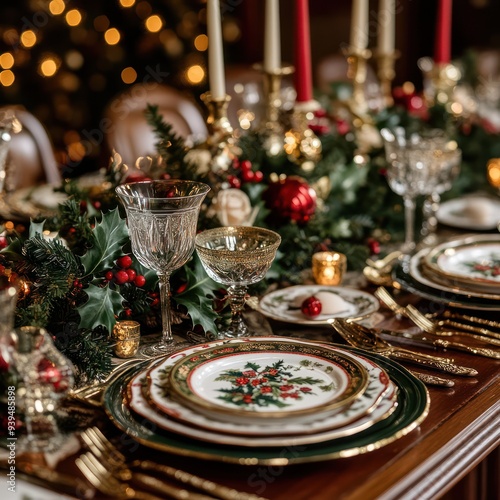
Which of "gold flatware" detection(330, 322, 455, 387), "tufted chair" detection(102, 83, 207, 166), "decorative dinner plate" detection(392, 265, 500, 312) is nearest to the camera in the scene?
"gold flatware" detection(330, 322, 455, 387)

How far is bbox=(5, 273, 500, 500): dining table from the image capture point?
0.68 meters

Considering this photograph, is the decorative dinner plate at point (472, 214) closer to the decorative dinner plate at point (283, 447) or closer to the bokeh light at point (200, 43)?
the decorative dinner plate at point (283, 447)

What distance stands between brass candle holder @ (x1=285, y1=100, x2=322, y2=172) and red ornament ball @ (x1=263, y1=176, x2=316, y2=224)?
0.17 metres

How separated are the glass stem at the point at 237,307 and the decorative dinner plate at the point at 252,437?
0.24 metres

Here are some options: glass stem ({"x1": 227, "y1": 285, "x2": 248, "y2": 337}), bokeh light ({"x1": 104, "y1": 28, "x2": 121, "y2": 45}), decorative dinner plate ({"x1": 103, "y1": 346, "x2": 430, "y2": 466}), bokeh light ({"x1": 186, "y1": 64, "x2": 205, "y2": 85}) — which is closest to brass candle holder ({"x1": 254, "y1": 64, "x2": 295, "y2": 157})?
glass stem ({"x1": 227, "y1": 285, "x2": 248, "y2": 337})

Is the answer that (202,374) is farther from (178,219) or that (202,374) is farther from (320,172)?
(320,172)

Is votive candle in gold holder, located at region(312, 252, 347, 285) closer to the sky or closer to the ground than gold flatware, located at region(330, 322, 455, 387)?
closer to the sky

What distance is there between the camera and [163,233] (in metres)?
0.93

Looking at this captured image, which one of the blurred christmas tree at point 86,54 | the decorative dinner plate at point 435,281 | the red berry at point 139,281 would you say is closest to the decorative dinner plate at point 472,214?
the decorative dinner plate at point 435,281

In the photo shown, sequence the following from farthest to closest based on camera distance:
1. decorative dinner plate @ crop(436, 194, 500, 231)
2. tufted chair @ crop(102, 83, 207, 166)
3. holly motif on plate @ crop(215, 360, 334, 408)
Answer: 1. tufted chair @ crop(102, 83, 207, 166)
2. decorative dinner plate @ crop(436, 194, 500, 231)
3. holly motif on plate @ crop(215, 360, 334, 408)

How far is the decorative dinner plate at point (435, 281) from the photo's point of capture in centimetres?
111

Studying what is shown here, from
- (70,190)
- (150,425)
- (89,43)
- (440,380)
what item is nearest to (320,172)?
(70,190)

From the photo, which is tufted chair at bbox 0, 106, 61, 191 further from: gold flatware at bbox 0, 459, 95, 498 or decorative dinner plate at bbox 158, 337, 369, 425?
gold flatware at bbox 0, 459, 95, 498

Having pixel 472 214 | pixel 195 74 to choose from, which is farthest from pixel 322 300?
pixel 195 74
